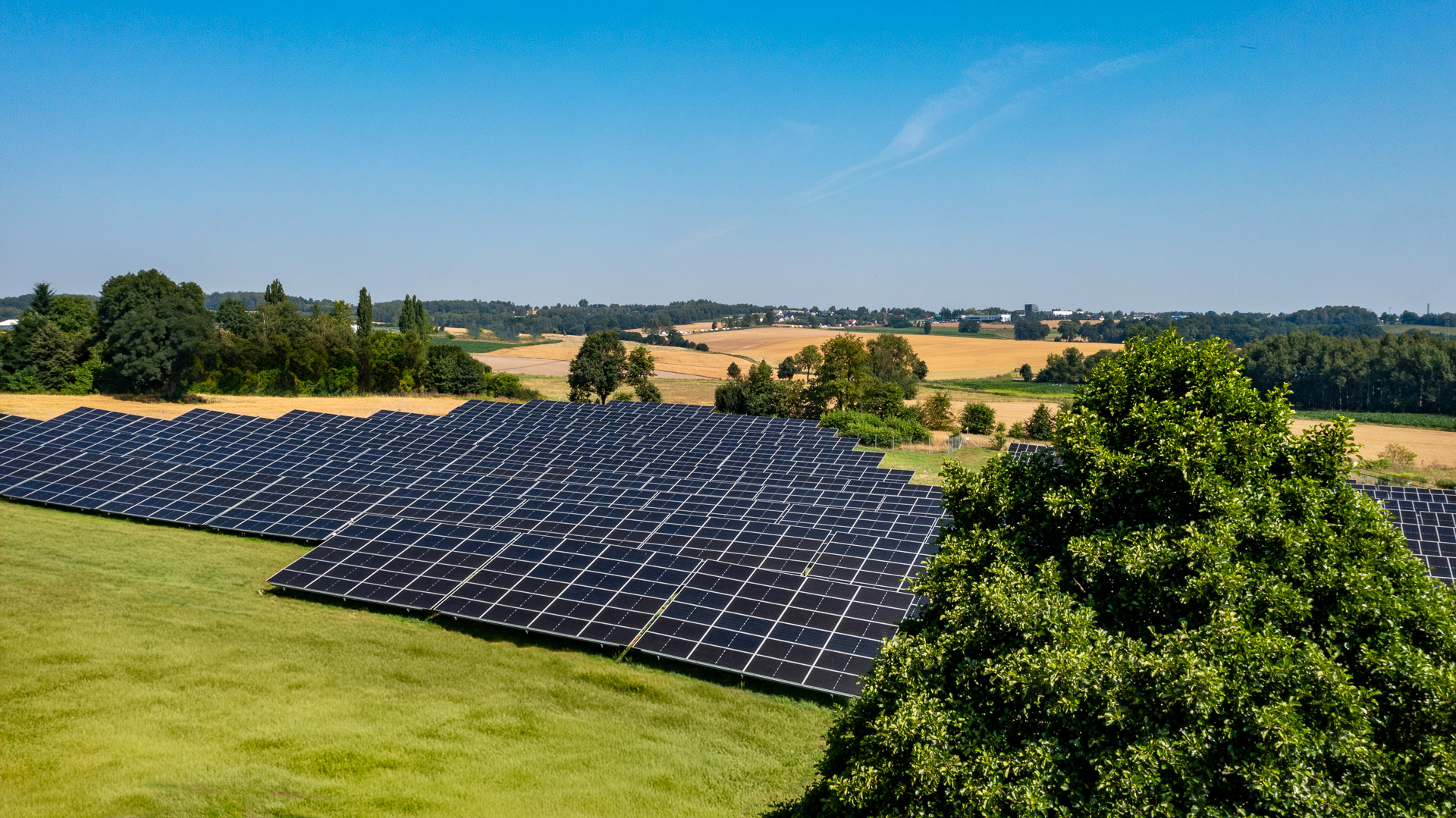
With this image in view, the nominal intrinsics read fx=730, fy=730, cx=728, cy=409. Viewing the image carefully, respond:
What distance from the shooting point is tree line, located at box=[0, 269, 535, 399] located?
74188 mm

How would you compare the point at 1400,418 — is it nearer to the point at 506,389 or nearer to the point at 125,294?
the point at 506,389

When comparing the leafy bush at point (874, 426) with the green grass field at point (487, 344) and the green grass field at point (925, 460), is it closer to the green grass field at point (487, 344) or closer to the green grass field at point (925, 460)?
the green grass field at point (925, 460)

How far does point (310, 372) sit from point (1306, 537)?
102 metres

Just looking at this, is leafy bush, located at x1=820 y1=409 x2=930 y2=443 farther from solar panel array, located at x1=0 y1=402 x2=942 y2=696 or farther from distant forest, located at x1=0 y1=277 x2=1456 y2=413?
solar panel array, located at x1=0 y1=402 x2=942 y2=696

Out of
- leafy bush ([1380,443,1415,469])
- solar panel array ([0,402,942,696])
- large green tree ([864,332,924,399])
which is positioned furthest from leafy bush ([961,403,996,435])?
leafy bush ([1380,443,1415,469])

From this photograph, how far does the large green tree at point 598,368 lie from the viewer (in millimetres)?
85625

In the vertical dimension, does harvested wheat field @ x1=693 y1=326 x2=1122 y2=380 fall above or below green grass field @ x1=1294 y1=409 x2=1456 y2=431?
above

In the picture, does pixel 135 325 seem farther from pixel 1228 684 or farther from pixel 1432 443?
pixel 1432 443

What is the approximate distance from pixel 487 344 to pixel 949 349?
110951mm

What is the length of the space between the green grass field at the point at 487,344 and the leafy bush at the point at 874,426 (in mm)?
104858

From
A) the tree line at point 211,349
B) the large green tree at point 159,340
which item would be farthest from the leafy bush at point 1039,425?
the large green tree at point 159,340

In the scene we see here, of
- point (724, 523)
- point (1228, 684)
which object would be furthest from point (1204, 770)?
point (724, 523)

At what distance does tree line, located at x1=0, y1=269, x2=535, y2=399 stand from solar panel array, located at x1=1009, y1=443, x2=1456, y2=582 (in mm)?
80780

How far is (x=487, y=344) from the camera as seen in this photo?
182m
